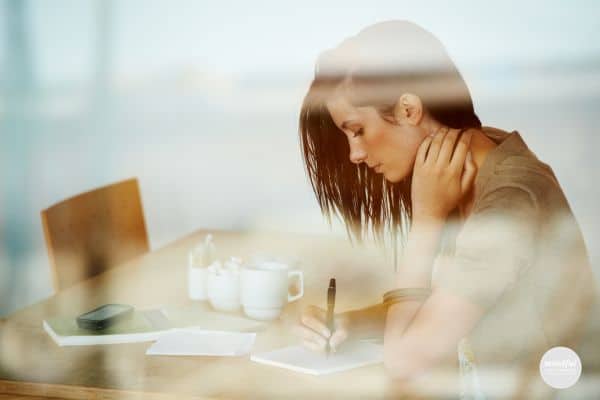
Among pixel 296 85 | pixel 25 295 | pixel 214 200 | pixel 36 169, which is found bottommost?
pixel 25 295

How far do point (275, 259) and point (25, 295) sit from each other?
515 mm

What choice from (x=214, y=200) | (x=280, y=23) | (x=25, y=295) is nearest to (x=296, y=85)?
(x=280, y=23)

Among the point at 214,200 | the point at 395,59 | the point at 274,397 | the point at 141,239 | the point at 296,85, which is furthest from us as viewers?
the point at 141,239

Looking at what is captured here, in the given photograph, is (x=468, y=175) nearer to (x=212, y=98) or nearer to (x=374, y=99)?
(x=374, y=99)

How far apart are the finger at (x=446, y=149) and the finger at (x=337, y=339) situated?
265 mm

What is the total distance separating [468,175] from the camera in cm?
110

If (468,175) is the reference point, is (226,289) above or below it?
below

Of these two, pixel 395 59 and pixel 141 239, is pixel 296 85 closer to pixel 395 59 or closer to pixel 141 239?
pixel 395 59

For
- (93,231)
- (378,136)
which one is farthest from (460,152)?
(93,231)

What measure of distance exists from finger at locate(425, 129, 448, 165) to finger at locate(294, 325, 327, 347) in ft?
0.92

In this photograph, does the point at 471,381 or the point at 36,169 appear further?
the point at 36,169

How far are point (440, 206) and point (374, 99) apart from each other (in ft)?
0.60

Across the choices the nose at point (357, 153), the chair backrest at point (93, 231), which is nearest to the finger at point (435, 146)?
the nose at point (357, 153)

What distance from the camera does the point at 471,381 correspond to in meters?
1.03
